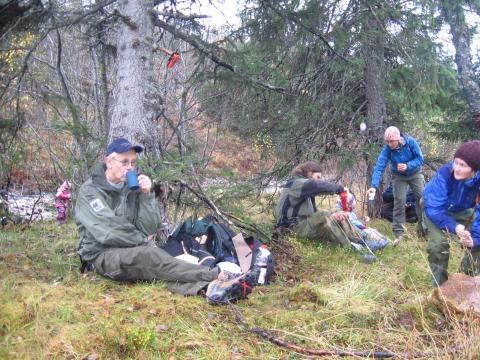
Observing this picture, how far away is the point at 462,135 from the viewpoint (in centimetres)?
919

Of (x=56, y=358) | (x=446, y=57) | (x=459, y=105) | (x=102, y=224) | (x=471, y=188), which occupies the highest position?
(x=446, y=57)

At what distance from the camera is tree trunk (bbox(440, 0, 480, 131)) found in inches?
330

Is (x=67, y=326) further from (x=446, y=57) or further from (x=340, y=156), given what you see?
(x=446, y=57)

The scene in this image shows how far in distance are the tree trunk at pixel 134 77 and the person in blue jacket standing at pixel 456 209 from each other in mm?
3126

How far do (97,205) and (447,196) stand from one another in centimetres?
329

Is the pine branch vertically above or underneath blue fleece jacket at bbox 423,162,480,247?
above

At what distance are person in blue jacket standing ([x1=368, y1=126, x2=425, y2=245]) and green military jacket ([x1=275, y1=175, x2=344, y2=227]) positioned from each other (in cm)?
103

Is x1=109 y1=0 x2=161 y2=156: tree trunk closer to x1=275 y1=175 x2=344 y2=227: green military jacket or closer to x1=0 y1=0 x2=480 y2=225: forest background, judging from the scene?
x1=0 y1=0 x2=480 y2=225: forest background

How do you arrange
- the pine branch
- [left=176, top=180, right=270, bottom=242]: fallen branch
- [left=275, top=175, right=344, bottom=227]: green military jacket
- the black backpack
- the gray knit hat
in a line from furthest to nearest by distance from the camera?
1. [left=275, top=175, right=344, bottom=227]: green military jacket
2. the pine branch
3. [left=176, top=180, right=270, bottom=242]: fallen branch
4. the black backpack
5. the gray knit hat

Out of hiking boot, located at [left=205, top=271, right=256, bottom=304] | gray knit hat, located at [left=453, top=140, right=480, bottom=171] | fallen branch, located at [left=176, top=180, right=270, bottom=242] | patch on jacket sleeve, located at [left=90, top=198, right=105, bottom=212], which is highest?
gray knit hat, located at [left=453, top=140, right=480, bottom=171]

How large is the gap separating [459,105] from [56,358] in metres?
9.34

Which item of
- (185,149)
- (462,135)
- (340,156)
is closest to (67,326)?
(185,149)

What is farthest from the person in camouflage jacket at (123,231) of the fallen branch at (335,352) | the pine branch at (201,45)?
the pine branch at (201,45)

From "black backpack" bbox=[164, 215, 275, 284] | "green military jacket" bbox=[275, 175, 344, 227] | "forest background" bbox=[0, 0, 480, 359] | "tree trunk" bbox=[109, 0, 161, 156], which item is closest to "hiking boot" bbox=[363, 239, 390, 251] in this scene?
"forest background" bbox=[0, 0, 480, 359]
